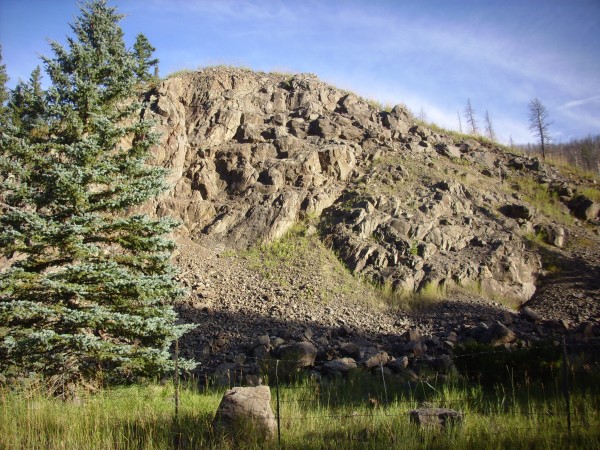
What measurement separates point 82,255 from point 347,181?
17.5 meters

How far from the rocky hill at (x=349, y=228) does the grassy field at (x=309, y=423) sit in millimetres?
3836

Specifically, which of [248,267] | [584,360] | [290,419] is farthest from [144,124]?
[584,360]

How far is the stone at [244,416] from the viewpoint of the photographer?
633 centimetres

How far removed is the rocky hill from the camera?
15125 millimetres

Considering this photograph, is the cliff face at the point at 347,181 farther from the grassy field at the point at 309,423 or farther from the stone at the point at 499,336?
the grassy field at the point at 309,423

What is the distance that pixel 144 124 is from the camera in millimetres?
9898

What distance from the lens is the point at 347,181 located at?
78.2 feet

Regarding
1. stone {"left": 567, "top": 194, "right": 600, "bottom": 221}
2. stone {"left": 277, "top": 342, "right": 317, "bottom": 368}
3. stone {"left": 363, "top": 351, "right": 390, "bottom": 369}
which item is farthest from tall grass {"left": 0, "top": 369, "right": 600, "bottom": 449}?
stone {"left": 567, "top": 194, "right": 600, "bottom": 221}

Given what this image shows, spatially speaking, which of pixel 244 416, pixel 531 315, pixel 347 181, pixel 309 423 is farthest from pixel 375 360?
pixel 347 181

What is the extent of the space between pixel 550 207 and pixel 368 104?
14.4 m

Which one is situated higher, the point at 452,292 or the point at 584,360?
the point at 452,292

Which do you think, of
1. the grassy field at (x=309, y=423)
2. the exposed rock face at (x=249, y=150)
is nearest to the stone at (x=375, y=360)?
the grassy field at (x=309, y=423)

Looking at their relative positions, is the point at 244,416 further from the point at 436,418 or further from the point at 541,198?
the point at 541,198

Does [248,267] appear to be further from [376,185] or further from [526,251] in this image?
[526,251]
